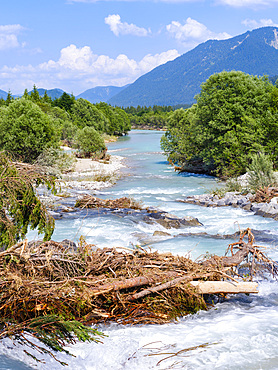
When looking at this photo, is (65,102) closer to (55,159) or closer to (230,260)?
(55,159)

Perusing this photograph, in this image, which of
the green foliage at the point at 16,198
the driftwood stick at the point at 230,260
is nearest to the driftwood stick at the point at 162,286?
the driftwood stick at the point at 230,260

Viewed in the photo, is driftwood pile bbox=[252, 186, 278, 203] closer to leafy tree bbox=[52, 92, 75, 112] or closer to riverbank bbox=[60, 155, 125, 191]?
riverbank bbox=[60, 155, 125, 191]

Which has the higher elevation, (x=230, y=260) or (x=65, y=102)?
(x=65, y=102)

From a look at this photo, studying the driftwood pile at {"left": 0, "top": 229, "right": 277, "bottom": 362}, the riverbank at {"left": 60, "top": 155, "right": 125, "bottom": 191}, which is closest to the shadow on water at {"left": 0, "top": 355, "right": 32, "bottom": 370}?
the driftwood pile at {"left": 0, "top": 229, "right": 277, "bottom": 362}

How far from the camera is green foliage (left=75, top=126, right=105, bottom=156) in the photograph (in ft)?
110

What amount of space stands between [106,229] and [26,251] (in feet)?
21.6

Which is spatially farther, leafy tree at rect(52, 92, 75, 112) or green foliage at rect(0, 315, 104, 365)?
leafy tree at rect(52, 92, 75, 112)

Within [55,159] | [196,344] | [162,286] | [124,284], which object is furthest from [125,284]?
[55,159]

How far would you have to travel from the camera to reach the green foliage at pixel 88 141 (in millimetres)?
33500

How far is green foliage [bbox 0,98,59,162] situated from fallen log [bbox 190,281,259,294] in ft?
57.8

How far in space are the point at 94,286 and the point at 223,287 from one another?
208cm

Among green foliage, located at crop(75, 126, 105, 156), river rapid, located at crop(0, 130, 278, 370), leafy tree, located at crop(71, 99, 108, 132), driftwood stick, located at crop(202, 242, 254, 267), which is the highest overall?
leafy tree, located at crop(71, 99, 108, 132)

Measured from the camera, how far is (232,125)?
23.8 metres

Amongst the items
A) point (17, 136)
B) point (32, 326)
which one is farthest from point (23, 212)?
point (17, 136)
